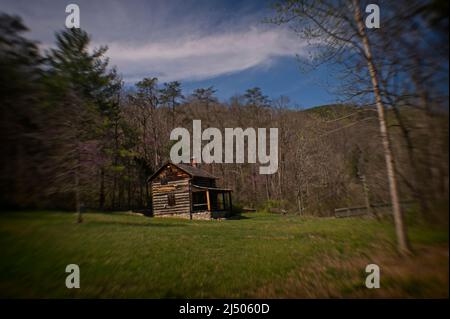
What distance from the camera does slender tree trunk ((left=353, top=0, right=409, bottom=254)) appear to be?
2.56 metres

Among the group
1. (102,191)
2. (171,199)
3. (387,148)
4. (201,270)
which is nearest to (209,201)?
(171,199)

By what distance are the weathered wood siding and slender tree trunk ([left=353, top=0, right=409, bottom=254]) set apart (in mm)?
22500

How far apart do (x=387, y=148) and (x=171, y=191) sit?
24.0m

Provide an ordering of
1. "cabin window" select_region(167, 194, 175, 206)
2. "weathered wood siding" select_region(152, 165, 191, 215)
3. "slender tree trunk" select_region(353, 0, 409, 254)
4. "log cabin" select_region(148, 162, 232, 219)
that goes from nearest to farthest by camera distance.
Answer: "slender tree trunk" select_region(353, 0, 409, 254) < "log cabin" select_region(148, 162, 232, 219) < "weathered wood siding" select_region(152, 165, 191, 215) < "cabin window" select_region(167, 194, 175, 206)

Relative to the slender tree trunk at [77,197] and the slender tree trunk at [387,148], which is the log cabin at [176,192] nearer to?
the slender tree trunk at [77,197]

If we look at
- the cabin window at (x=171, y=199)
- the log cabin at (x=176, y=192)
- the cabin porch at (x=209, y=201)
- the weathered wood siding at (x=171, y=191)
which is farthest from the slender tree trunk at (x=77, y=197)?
the cabin window at (x=171, y=199)

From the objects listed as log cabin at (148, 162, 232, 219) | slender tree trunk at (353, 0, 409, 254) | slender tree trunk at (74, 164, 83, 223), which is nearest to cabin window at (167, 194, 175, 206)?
log cabin at (148, 162, 232, 219)

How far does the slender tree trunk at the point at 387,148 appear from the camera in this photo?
2.56 m

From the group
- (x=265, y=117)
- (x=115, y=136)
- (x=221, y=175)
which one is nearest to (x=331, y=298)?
(x=115, y=136)

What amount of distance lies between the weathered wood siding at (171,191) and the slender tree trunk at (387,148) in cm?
2250

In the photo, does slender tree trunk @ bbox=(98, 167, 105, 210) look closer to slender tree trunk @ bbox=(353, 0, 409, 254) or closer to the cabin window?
slender tree trunk @ bbox=(353, 0, 409, 254)

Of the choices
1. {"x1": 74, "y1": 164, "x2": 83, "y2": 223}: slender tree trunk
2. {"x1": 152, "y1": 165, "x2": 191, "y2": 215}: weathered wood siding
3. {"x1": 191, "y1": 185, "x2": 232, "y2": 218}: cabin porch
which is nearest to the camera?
{"x1": 74, "y1": 164, "x2": 83, "y2": 223}: slender tree trunk
